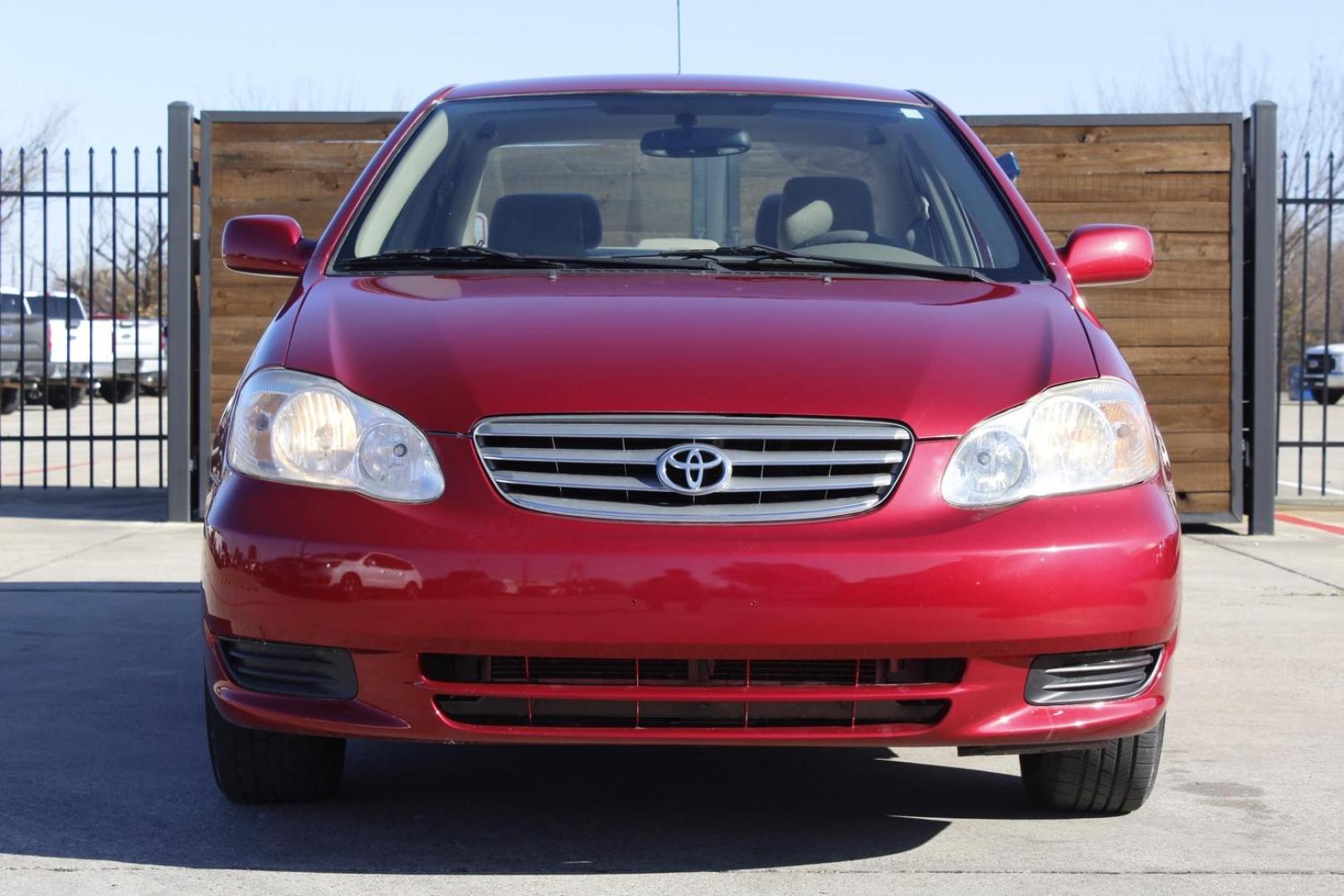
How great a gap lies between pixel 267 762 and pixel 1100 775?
5.64 feet

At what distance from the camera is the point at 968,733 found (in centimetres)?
319

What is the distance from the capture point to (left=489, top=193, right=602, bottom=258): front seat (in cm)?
425

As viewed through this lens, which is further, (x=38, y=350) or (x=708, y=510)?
(x=38, y=350)

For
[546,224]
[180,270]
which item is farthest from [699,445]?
[180,270]

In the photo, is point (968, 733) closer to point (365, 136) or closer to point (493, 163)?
point (493, 163)

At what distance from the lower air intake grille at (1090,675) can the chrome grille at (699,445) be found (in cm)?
44

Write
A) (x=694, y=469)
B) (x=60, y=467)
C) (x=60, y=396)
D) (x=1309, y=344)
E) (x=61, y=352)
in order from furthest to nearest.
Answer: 1. (x=1309, y=344)
2. (x=60, y=396)
3. (x=61, y=352)
4. (x=60, y=467)
5. (x=694, y=469)

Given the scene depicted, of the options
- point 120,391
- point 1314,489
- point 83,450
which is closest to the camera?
point 1314,489

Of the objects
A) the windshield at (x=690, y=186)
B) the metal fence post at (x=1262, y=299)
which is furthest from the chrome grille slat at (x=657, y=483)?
the metal fence post at (x=1262, y=299)

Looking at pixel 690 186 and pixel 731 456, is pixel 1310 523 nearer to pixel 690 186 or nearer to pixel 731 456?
pixel 690 186

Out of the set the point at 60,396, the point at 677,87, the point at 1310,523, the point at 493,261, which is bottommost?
the point at 1310,523

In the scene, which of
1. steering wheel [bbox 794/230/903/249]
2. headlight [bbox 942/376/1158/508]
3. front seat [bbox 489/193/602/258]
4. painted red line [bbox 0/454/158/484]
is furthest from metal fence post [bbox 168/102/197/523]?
headlight [bbox 942/376/1158/508]

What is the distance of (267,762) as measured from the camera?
3.67m

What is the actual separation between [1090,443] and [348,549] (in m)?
1.38
